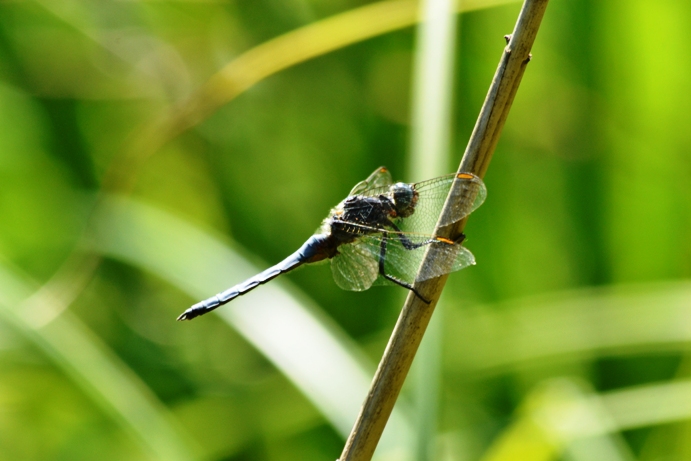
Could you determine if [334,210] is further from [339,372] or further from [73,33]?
[73,33]

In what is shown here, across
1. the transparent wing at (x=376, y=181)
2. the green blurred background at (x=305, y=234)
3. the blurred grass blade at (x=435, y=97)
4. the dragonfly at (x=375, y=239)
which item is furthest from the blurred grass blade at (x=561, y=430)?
the transparent wing at (x=376, y=181)

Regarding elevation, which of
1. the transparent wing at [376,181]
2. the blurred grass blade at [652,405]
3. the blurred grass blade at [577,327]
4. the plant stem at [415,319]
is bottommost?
the plant stem at [415,319]

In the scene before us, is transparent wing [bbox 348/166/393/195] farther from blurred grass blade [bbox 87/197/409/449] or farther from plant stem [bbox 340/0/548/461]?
plant stem [bbox 340/0/548/461]

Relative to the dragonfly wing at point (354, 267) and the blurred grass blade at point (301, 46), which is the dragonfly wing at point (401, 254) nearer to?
the dragonfly wing at point (354, 267)

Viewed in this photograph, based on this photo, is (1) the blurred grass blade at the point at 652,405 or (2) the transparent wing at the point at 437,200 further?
(1) the blurred grass blade at the point at 652,405

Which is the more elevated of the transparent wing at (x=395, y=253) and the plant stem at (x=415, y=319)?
the transparent wing at (x=395, y=253)

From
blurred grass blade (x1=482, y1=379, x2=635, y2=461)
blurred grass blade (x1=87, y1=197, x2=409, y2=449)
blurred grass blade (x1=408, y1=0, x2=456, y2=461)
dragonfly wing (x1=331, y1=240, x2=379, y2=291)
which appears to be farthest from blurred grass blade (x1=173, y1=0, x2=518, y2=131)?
blurred grass blade (x1=482, y1=379, x2=635, y2=461)

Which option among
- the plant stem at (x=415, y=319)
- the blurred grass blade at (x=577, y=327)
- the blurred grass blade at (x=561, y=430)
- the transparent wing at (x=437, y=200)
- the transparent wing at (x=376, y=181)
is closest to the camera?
the plant stem at (x=415, y=319)
